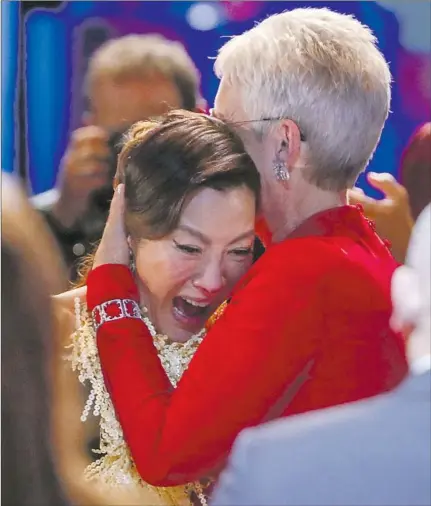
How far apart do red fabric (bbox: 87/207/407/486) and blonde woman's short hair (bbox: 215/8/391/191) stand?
0.32ft

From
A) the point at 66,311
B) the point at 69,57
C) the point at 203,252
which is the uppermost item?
the point at 69,57

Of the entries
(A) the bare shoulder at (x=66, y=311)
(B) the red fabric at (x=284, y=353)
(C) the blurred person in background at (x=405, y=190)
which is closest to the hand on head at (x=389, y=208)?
(C) the blurred person in background at (x=405, y=190)

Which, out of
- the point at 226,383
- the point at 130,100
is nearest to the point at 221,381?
the point at 226,383

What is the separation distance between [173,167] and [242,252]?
0.55 feet

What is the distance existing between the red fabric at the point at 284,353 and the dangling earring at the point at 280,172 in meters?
0.08

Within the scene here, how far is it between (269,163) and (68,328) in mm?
412

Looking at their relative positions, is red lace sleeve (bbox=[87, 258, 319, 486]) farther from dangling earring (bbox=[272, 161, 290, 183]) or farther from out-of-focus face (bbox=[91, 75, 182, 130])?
out-of-focus face (bbox=[91, 75, 182, 130])

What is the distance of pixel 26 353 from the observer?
1293 mm

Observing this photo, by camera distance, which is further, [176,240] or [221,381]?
[176,240]

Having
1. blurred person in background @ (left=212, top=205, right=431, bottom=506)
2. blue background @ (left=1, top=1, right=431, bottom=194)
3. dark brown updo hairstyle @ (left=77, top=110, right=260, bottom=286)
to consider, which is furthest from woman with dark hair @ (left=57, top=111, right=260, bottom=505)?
blurred person in background @ (left=212, top=205, right=431, bottom=506)

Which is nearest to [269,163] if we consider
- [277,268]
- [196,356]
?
[277,268]

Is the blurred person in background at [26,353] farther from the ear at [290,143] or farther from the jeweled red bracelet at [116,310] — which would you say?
the ear at [290,143]

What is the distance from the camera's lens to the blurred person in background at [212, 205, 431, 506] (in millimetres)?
744

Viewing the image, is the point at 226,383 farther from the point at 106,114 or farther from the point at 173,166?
the point at 106,114
